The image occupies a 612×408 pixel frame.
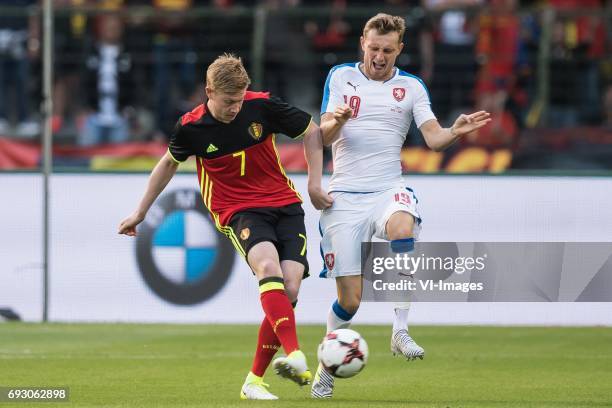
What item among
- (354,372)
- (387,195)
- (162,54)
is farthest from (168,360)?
(162,54)

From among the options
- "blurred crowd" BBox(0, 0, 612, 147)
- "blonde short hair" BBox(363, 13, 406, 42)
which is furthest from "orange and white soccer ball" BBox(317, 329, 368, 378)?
"blurred crowd" BBox(0, 0, 612, 147)

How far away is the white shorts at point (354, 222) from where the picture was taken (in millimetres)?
8312

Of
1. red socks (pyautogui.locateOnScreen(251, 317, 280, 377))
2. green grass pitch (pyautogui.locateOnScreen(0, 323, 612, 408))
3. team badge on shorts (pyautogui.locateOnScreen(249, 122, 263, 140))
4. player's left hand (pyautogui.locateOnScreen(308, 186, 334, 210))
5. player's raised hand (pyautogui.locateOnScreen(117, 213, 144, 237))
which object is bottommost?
green grass pitch (pyautogui.locateOnScreen(0, 323, 612, 408))

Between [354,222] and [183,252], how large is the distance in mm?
4869

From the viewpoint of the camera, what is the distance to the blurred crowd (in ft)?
55.1

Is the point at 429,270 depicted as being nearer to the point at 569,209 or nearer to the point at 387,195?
the point at 569,209

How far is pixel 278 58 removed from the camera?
55.7 feet

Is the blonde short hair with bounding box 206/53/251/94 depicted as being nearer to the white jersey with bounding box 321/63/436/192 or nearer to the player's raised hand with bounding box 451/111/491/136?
the white jersey with bounding box 321/63/436/192

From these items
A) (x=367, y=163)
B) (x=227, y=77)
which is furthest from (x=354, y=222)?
(x=227, y=77)

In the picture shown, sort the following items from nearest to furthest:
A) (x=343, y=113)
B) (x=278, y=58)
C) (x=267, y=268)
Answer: (x=267, y=268) < (x=343, y=113) < (x=278, y=58)

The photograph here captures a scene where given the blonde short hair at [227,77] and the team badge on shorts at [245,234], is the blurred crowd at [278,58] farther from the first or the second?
the blonde short hair at [227,77]

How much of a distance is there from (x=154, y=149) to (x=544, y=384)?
819 centimetres

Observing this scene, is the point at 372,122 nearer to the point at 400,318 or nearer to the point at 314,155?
the point at 314,155

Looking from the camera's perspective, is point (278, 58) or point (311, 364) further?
point (278, 58)
